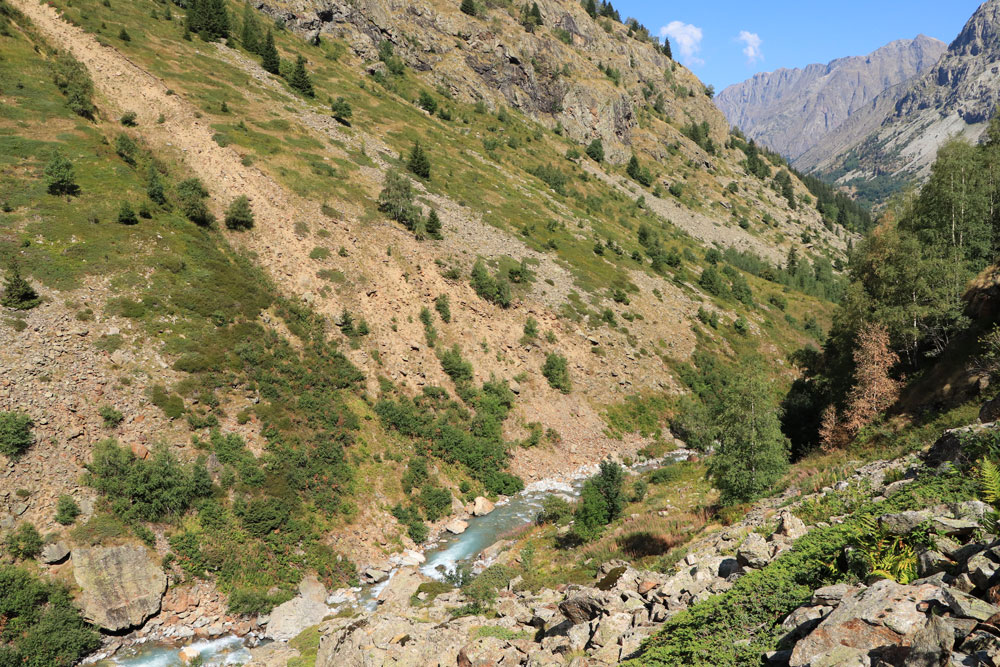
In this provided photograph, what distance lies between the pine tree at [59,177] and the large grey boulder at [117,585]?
3001 cm

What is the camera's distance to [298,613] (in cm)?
2544

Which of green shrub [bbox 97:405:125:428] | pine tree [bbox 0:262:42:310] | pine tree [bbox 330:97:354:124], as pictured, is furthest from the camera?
pine tree [bbox 330:97:354:124]

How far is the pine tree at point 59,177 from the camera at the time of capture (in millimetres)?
37656

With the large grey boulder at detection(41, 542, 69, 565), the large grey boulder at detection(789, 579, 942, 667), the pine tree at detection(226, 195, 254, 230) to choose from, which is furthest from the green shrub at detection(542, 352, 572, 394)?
the large grey boulder at detection(789, 579, 942, 667)

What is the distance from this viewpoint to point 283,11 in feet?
312

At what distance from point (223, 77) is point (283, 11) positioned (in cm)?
3902

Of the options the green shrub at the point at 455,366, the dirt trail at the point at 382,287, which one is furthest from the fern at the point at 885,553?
the green shrub at the point at 455,366

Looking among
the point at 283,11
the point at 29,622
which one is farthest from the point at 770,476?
the point at 283,11

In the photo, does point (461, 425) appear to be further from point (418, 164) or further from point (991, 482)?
point (418, 164)

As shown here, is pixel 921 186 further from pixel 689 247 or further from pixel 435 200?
pixel 689 247

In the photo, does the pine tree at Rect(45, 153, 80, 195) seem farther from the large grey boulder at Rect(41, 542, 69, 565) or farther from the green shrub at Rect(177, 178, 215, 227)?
the large grey boulder at Rect(41, 542, 69, 565)

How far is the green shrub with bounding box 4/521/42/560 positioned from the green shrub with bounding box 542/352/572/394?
131 ft

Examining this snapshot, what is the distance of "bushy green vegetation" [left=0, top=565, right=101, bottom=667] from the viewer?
20.4 meters

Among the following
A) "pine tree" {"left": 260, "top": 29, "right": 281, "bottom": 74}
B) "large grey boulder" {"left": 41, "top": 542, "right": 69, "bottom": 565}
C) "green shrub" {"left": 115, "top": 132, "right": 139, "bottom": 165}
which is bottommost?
"large grey boulder" {"left": 41, "top": 542, "right": 69, "bottom": 565}
